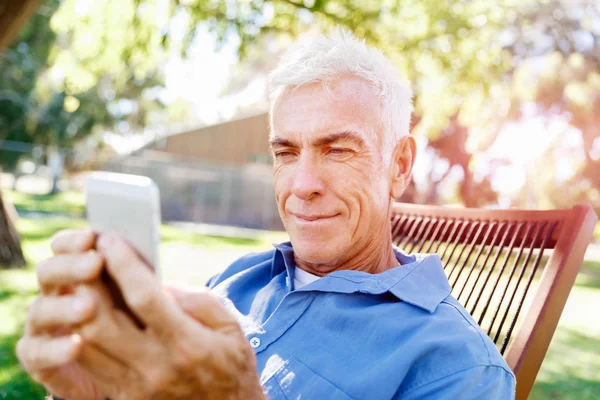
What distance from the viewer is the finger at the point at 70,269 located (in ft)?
2.95

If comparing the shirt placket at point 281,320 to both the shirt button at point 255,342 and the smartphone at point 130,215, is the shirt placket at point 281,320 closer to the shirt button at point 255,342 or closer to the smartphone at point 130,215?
the shirt button at point 255,342

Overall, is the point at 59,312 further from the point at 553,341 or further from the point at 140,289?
the point at 553,341

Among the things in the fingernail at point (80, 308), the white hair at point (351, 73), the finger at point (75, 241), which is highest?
the white hair at point (351, 73)

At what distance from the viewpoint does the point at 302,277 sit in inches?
84.3

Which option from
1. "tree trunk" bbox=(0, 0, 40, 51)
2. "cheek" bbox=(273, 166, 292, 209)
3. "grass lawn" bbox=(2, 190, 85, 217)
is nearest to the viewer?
"cheek" bbox=(273, 166, 292, 209)

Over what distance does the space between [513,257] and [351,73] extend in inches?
48.8

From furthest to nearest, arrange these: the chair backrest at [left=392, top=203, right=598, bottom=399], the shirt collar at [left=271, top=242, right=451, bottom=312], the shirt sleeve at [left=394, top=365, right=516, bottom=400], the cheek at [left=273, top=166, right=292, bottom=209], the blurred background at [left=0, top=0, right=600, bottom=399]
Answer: the blurred background at [left=0, top=0, right=600, bottom=399], the cheek at [left=273, top=166, right=292, bottom=209], the chair backrest at [left=392, top=203, right=598, bottom=399], the shirt collar at [left=271, top=242, right=451, bottom=312], the shirt sleeve at [left=394, top=365, right=516, bottom=400]

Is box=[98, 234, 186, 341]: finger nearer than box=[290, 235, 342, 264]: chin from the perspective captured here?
Yes

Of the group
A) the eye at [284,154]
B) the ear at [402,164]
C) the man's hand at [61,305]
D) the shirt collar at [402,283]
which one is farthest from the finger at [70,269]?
the ear at [402,164]

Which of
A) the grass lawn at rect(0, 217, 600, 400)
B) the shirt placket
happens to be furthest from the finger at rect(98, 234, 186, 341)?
the grass lawn at rect(0, 217, 600, 400)

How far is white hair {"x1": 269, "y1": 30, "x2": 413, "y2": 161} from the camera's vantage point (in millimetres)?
1989

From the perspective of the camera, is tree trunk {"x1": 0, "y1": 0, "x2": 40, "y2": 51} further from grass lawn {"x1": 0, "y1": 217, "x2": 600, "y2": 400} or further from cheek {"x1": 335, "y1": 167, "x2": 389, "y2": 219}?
cheek {"x1": 335, "y1": 167, "x2": 389, "y2": 219}

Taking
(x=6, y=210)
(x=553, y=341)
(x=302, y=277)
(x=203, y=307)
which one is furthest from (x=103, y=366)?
(x=6, y=210)

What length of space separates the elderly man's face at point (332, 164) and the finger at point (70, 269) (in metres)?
1.13
